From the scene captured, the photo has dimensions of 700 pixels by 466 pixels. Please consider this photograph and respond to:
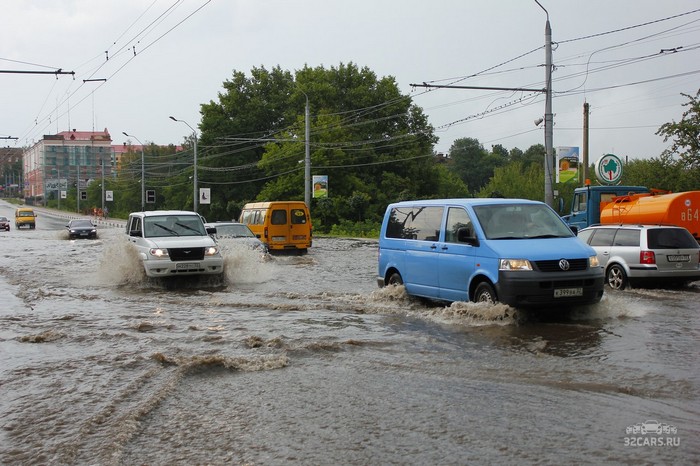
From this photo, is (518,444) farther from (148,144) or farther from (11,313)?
(148,144)

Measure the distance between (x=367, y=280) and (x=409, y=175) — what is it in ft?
173

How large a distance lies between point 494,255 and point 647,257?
21.4 feet

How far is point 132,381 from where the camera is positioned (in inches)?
292

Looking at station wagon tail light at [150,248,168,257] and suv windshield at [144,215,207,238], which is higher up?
suv windshield at [144,215,207,238]

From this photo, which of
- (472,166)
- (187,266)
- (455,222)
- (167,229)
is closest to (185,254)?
(187,266)

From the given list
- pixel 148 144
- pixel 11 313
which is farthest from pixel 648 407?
pixel 148 144

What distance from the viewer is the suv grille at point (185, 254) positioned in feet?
54.2

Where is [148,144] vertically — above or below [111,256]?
above

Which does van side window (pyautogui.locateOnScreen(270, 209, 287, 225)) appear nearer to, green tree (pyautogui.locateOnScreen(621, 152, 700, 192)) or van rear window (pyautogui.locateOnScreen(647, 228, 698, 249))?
van rear window (pyautogui.locateOnScreen(647, 228, 698, 249))

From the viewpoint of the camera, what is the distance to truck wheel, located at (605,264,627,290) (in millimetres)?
15734

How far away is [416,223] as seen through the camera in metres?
12.7

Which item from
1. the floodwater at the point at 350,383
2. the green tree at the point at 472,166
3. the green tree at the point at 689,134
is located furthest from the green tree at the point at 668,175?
the green tree at the point at 472,166

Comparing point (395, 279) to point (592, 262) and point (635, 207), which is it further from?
point (635, 207)

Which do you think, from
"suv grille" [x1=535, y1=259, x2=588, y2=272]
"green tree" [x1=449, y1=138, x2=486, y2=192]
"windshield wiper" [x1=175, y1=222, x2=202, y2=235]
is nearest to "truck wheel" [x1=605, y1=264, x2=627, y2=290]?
"suv grille" [x1=535, y1=259, x2=588, y2=272]
